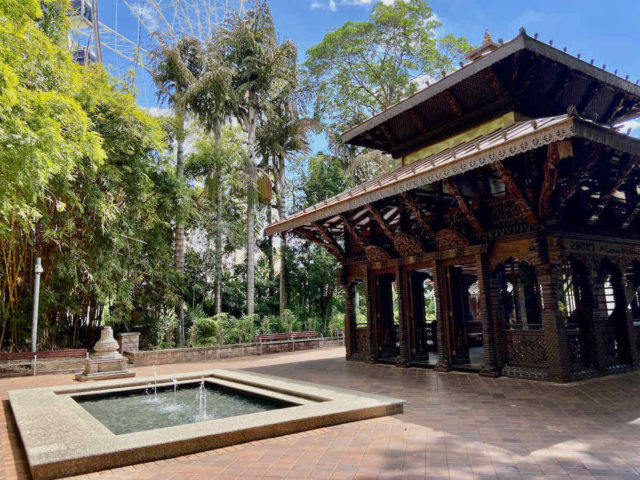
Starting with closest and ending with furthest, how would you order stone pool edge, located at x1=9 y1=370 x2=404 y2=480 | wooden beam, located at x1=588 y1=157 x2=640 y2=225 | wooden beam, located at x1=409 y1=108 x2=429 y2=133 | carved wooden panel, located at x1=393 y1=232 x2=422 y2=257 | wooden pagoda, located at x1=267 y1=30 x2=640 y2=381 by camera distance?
stone pool edge, located at x1=9 y1=370 x2=404 y2=480 → wooden beam, located at x1=588 y1=157 x2=640 y2=225 → wooden pagoda, located at x1=267 y1=30 x2=640 y2=381 → carved wooden panel, located at x1=393 y1=232 x2=422 y2=257 → wooden beam, located at x1=409 y1=108 x2=429 y2=133

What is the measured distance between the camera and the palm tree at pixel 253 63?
17609 millimetres

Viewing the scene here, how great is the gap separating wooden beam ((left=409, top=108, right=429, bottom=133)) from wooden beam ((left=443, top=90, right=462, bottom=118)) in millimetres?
850

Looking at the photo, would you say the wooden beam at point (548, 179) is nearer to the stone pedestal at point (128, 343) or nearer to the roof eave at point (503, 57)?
the roof eave at point (503, 57)

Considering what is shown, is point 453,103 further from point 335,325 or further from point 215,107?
point 335,325

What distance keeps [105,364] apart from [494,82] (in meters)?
10.4

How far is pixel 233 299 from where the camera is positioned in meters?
19.4

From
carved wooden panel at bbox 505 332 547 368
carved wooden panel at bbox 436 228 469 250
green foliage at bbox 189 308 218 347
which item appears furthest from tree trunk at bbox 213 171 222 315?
carved wooden panel at bbox 505 332 547 368

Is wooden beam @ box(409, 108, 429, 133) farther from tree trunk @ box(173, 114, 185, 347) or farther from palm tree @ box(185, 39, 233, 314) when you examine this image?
tree trunk @ box(173, 114, 185, 347)

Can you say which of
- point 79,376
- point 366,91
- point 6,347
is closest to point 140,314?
point 6,347

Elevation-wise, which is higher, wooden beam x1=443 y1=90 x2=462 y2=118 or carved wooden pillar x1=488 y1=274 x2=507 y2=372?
Answer: wooden beam x1=443 y1=90 x2=462 y2=118

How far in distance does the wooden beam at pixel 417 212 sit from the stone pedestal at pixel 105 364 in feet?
24.7

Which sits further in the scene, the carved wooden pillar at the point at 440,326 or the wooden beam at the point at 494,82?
the carved wooden pillar at the point at 440,326

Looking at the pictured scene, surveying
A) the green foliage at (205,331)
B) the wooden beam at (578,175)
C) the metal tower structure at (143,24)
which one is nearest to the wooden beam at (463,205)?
the wooden beam at (578,175)

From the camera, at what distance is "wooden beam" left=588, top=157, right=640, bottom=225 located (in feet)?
22.8
